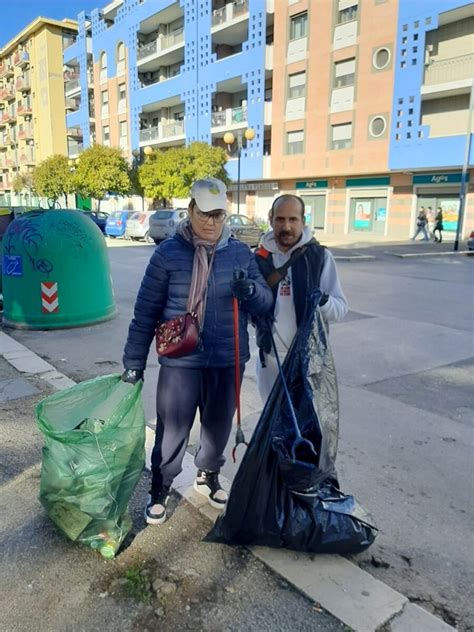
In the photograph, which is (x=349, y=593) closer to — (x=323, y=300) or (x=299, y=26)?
(x=323, y=300)

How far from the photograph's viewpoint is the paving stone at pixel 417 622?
199 cm

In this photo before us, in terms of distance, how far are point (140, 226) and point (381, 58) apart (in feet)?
48.7

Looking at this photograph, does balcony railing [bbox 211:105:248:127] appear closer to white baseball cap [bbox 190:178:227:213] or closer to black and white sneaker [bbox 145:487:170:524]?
white baseball cap [bbox 190:178:227:213]

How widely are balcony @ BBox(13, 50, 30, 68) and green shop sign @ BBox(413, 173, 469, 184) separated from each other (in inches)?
1860

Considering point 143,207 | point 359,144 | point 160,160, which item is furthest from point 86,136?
point 359,144

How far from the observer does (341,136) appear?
92.2ft

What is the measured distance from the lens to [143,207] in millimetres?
Answer: 41719

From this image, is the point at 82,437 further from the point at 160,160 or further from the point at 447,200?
the point at 160,160

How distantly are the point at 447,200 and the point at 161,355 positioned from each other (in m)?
26.2

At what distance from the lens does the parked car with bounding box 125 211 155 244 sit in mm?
23828

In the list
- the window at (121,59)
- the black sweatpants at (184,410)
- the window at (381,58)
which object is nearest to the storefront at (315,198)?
the window at (381,58)

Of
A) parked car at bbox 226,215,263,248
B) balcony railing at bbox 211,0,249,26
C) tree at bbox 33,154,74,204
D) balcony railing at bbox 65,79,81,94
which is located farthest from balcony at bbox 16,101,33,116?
parked car at bbox 226,215,263,248

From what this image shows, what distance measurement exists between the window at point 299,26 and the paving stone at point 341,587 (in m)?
31.6

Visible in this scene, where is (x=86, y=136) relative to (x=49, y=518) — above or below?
above
